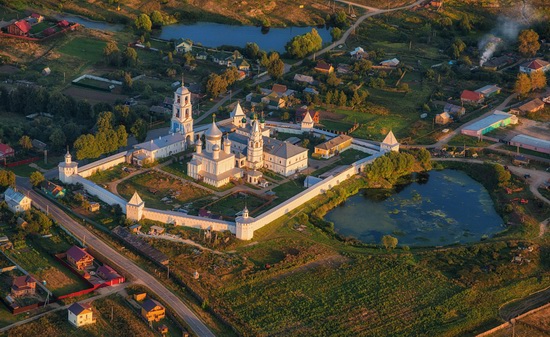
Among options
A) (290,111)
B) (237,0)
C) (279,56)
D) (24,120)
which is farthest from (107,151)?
(237,0)

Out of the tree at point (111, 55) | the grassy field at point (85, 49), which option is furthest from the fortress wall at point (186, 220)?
the grassy field at point (85, 49)

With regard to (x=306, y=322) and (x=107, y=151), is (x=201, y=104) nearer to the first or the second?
(x=107, y=151)

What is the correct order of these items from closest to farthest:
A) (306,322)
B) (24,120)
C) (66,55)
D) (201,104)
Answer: (306,322)
(24,120)
(201,104)
(66,55)

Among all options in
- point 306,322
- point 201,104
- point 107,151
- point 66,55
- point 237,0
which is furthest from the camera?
point 237,0

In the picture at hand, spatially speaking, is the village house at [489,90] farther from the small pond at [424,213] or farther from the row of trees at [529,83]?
the small pond at [424,213]

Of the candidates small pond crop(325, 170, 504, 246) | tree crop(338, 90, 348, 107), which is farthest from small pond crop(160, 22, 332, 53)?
small pond crop(325, 170, 504, 246)

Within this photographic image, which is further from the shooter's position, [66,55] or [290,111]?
[66,55]

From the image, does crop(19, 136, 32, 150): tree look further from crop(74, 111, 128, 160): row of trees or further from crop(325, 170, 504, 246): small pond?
crop(325, 170, 504, 246): small pond
